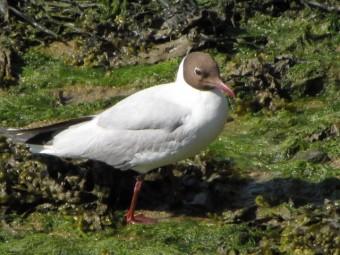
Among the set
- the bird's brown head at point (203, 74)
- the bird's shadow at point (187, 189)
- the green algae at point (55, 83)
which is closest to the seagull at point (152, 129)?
the bird's brown head at point (203, 74)

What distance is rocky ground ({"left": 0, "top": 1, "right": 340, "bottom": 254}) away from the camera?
7.73 metres

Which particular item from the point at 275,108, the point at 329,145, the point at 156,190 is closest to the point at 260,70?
the point at 275,108

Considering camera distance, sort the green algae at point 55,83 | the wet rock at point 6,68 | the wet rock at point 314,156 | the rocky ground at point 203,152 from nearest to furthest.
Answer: the rocky ground at point 203,152
the wet rock at point 314,156
the green algae at point 55,83
the wet rock at point 6,68

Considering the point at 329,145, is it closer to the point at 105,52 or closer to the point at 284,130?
the point at 284,130

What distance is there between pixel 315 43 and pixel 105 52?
190cm

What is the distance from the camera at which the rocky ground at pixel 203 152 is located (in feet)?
25.3

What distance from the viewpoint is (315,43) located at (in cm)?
1068

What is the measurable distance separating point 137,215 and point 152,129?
0.63 m

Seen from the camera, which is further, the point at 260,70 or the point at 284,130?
the point at 260,70

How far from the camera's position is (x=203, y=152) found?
8.80 m

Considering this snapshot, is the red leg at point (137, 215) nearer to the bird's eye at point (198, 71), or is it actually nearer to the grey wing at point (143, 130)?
the grey wing at point (143, 130)

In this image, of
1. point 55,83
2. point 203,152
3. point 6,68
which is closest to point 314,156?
point 203,152

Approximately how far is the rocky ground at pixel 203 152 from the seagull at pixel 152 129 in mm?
209

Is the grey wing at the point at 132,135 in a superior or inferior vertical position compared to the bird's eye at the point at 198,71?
inferior
